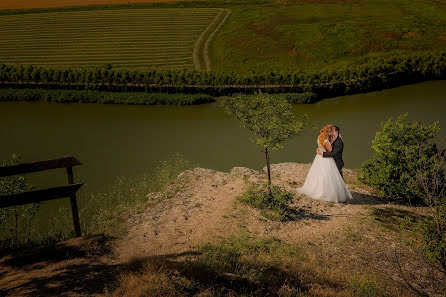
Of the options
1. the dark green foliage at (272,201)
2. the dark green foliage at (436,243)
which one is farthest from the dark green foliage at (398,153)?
the dark green foliage at (436,243)

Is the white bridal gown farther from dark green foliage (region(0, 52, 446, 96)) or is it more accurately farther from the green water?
dark green foliage (region(0, 52, 446, 96))

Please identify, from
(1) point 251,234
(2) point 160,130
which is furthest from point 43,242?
(2) point 160,130

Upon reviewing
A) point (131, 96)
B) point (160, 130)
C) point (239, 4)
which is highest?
point (239, 4)

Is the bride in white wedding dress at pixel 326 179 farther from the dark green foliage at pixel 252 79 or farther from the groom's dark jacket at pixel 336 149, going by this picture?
the dark green foliage at pixel 252 79

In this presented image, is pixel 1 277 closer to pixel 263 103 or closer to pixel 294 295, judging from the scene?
pixel 294 295

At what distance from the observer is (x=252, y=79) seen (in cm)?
3222

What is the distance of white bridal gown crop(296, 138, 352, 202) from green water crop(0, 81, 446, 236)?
3690mm

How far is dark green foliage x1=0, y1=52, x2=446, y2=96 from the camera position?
31.5 m

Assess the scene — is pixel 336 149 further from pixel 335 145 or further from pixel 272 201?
pixel 272 201

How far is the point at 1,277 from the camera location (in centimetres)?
873

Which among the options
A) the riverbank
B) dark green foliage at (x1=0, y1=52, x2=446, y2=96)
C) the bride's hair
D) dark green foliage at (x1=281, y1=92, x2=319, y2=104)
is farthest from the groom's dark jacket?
dark green foliage at (x1=0, y1=52, x2=446, y2=96)

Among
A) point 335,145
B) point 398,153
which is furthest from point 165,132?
point 398,153

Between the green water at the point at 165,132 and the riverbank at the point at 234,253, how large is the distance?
475cm

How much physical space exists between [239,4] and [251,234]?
2125 inches
